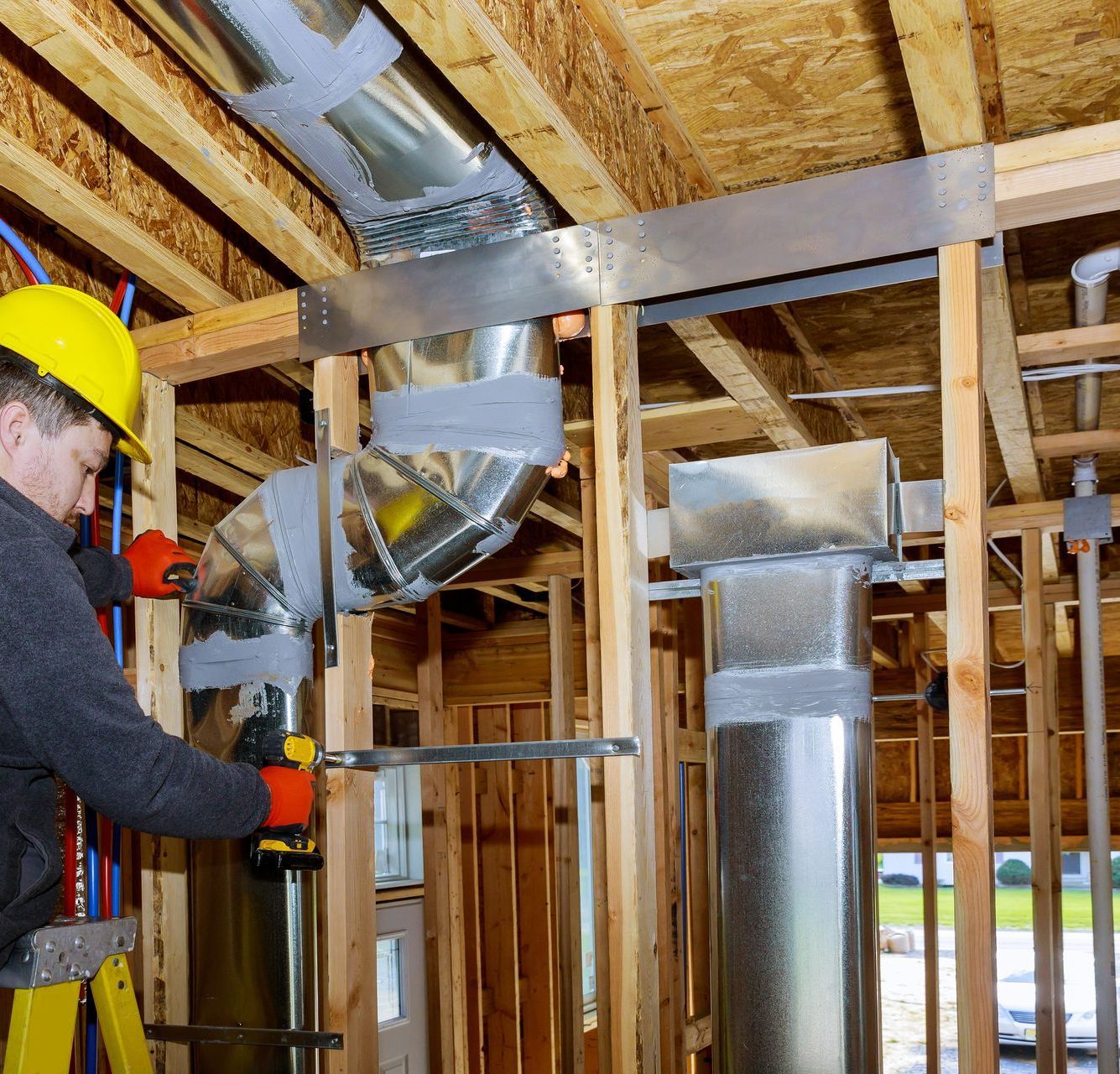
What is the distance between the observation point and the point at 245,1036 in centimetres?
232

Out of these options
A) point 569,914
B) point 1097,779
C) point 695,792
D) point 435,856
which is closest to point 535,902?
point 435,856

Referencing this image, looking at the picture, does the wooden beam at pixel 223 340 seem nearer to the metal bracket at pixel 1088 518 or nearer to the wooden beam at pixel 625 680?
the wooden beam at pixel 625 680

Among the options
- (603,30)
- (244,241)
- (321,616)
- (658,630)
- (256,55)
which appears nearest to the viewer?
(256,55)

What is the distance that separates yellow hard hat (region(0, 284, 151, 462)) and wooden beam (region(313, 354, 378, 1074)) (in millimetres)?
557

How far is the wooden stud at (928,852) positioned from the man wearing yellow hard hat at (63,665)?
3795mm

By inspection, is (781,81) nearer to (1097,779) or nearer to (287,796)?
(287,796)

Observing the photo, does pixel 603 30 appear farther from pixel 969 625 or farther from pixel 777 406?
pixel 777 406

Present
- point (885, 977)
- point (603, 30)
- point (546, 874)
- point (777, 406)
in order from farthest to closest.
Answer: point (885, 977) < point (546, 874) < point (777, 406) < point (603, 30)

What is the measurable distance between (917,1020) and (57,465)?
8439 mm

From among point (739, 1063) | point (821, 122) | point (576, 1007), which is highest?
point (821, 122)

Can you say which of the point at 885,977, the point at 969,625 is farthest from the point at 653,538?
the point at 885,977

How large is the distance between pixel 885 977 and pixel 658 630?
7.62 meters

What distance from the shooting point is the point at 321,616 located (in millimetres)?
2295

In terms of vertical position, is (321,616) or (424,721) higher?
(321,616)
